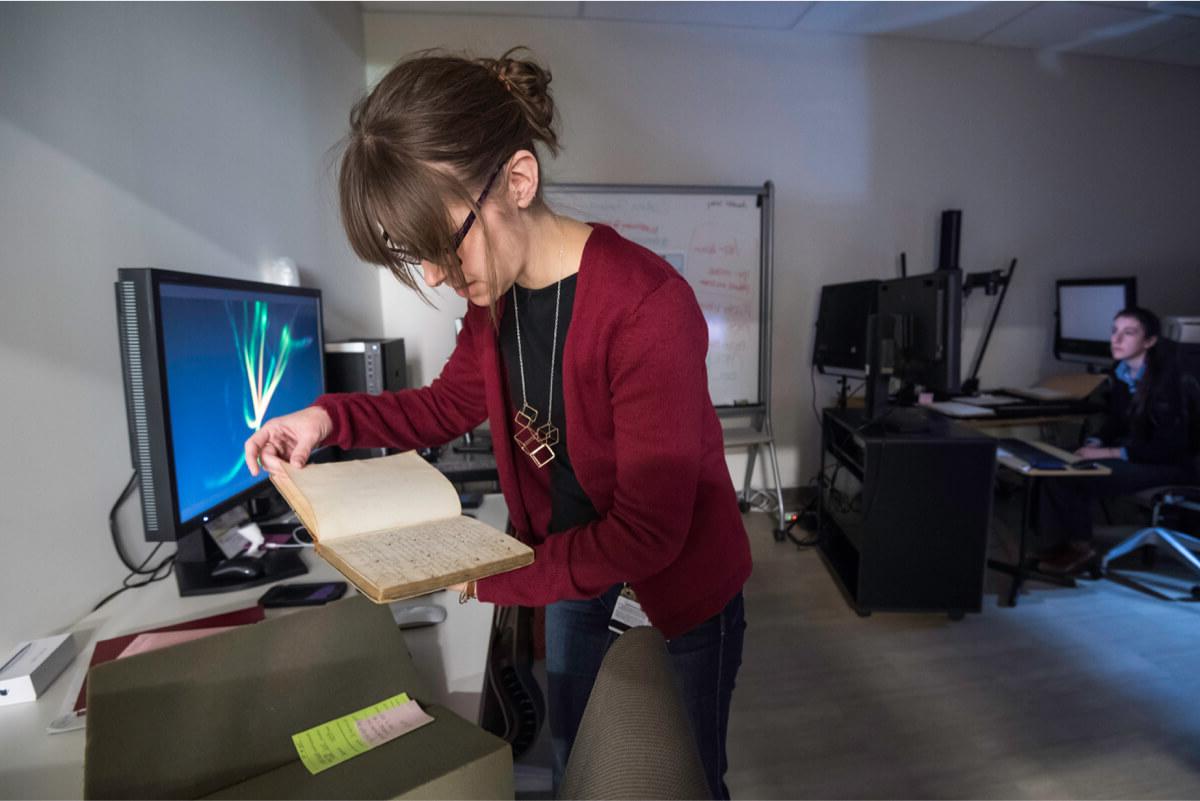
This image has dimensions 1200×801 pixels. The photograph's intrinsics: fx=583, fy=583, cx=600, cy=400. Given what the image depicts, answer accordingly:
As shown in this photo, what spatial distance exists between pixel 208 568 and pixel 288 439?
1.33 feet

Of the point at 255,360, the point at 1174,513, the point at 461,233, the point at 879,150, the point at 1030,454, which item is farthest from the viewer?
the point at 879,150

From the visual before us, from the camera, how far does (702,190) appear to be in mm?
2965

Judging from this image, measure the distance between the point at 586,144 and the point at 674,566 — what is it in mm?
2618

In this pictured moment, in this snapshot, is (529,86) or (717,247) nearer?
(529,86)

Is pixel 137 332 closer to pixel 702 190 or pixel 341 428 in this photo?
pixel 341 428

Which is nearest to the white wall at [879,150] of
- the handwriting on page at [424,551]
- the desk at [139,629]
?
the desk at [139,629]

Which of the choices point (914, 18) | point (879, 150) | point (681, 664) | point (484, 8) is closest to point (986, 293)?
point (879, 150)

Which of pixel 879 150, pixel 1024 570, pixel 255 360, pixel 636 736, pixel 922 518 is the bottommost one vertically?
pixel 1024 570

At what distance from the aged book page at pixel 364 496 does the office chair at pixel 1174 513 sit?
2.90 m

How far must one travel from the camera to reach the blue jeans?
88cm

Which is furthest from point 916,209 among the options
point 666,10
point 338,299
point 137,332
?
point 137,332

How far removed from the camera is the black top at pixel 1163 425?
2467 mm

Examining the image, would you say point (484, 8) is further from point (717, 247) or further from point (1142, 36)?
point (1142, 36)

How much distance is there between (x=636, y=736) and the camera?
0.36m
